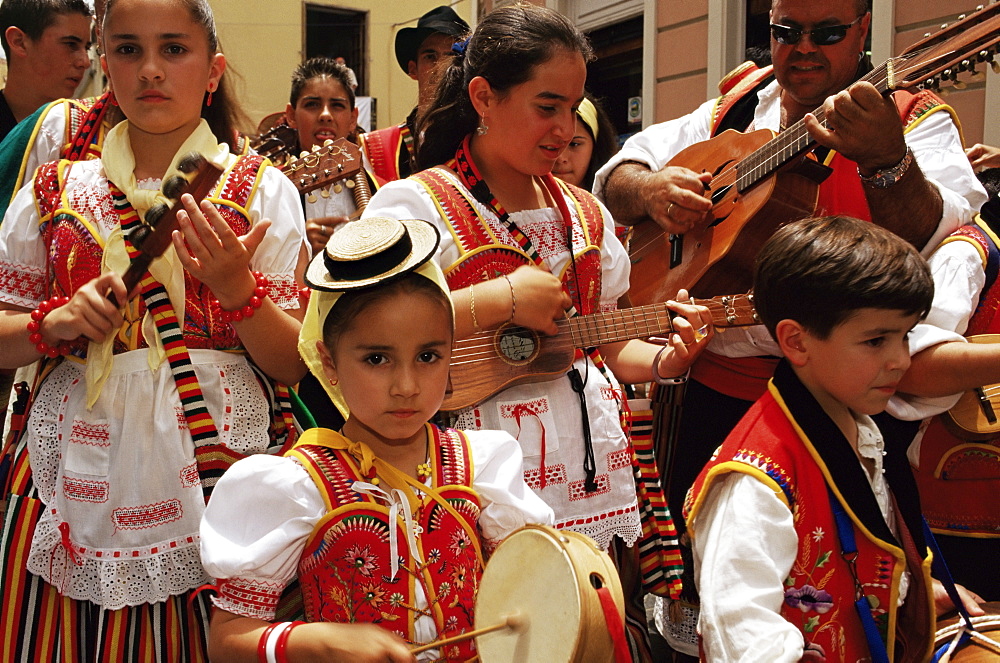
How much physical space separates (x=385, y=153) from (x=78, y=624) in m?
2.53

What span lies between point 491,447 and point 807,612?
0.74 meters

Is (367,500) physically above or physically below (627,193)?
below

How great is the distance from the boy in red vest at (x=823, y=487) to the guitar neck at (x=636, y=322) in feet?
1.64

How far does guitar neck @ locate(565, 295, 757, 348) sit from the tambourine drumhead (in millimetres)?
996

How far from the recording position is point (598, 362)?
9.08ft

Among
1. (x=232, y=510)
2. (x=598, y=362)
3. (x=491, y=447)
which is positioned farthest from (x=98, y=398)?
(x=598, y=362)

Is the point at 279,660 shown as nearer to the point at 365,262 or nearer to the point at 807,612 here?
the point at 365,262

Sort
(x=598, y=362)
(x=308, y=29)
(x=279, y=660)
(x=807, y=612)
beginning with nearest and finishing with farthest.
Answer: (x=279, y=660) → (x=807, y=612) → (x=598, y=362) → (x=308, y=29)

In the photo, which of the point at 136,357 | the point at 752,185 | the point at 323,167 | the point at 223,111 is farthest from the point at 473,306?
the point at 323,167

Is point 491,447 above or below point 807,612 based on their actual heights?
above

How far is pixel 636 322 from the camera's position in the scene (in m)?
2.76

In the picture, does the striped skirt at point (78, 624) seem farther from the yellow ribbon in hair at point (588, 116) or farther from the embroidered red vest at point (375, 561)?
the yellow ribbon in hair at point (588, 116)

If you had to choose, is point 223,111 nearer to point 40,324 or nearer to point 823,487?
point 40,324

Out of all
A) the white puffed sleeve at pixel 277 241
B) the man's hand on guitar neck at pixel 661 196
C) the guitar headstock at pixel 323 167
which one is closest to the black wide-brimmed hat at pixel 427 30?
the guitar headstock at pixel 323 167
